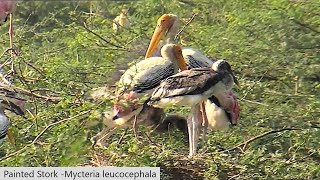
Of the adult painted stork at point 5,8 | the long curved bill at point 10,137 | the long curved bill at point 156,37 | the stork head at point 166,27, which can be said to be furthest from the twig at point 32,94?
the adult painted stork at point 5,8

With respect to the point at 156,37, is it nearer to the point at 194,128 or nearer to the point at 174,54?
the point at 174,54

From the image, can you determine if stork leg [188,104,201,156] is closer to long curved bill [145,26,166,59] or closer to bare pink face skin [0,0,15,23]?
long curved bill [145,26,166,59]

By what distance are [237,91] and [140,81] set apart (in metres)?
0.56

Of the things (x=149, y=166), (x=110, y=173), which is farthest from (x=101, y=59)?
(x=110, y=173)

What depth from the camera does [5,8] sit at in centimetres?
574

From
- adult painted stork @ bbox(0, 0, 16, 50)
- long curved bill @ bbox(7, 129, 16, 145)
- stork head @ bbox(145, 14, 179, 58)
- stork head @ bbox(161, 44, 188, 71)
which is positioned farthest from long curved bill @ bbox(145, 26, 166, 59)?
adult painted stork @ bbox(0, 0, 16, 50)

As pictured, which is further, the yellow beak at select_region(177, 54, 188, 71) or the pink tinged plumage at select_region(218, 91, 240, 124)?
the yellow beak at select_region(177, 54, 188, 71)

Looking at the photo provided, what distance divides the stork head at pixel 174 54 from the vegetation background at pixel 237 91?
272 mm

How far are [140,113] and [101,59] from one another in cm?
76

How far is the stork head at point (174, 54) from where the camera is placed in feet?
14.1

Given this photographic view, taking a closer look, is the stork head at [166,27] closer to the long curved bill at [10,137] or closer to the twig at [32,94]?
the twig at [32,94]

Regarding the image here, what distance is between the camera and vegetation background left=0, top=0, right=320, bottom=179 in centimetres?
374

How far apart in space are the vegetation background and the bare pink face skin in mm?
441

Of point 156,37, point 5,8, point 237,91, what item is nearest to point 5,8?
point 5,8
